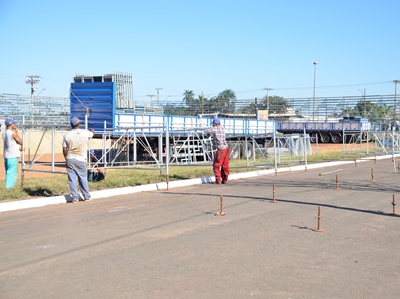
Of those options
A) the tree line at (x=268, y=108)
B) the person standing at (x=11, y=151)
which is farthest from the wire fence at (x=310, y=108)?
the person standing at (x=11, y=151)

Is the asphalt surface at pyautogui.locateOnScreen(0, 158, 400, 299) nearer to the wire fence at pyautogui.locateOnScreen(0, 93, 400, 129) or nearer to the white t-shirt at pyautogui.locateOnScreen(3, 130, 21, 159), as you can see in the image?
the white t-shirt at pyautogui.locateOnScreen(3, 130, 21, 159)

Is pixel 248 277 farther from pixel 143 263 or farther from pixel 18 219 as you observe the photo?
pixel 18 219

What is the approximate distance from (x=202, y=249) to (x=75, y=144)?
5.44m

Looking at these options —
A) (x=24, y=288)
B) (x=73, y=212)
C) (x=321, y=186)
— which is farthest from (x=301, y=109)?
(x=24, y=288)

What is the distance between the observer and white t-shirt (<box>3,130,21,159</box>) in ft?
44.2

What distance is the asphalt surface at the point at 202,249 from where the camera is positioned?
5.73 m

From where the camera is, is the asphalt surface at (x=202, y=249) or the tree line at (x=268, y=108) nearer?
the asphalt surface at (x=202, y=249)

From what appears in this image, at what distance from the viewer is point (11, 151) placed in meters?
13.5

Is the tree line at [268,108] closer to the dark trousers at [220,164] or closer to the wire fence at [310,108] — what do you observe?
the wire fence at [310,108]

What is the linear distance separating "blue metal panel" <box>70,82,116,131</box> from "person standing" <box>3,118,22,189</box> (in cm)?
1026

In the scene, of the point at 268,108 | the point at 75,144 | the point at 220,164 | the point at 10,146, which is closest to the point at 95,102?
the point at 220,164

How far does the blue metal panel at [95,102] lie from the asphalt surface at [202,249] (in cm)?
1218

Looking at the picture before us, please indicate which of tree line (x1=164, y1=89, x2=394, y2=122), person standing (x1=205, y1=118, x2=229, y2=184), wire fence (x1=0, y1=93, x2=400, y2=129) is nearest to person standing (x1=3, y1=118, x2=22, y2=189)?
person standing (x1=205, y1=118, x2=229, y2=184)

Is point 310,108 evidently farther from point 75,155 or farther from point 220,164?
point 75,155
